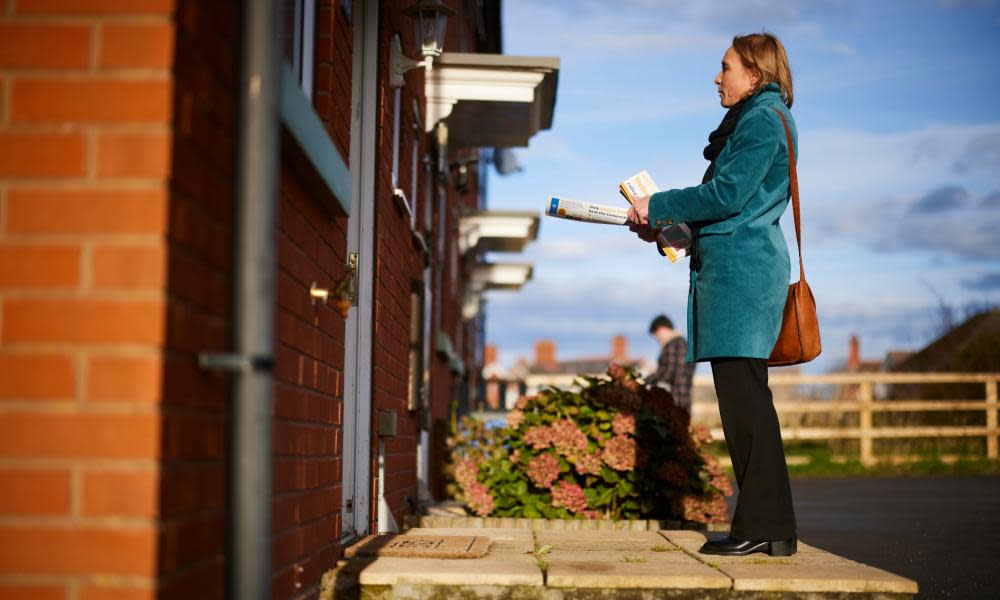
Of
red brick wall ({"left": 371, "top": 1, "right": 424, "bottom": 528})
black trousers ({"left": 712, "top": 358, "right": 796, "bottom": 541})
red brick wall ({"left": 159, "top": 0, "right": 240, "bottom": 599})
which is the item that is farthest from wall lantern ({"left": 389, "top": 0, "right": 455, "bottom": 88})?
red brick wall ({"left": 159, "top": 0, "right": 240, "bottom": 599})

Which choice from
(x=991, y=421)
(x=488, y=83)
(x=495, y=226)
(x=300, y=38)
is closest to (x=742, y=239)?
(x=300, y=38)

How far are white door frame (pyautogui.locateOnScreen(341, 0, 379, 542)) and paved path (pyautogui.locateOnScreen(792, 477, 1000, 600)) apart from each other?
2.44 metres

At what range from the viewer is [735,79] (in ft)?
13.3

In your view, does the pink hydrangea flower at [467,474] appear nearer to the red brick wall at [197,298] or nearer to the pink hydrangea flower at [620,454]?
the pink hydrangea flower at [620,454]

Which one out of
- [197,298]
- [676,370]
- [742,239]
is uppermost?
[742,239]

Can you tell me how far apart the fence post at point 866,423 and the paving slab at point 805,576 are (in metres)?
13.0

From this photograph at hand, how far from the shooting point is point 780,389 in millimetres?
20828

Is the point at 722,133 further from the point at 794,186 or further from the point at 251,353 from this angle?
the point at 251,353

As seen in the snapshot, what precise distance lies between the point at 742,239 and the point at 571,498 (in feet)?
8.76

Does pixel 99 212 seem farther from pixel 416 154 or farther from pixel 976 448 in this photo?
pixel 976 448

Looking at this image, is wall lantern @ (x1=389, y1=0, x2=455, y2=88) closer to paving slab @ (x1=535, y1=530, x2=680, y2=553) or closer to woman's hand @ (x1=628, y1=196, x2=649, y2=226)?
woman's hand @ (x1=628, y1=196, x2=649, y2=226)

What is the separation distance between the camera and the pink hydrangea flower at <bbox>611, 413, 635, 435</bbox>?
20.1ft

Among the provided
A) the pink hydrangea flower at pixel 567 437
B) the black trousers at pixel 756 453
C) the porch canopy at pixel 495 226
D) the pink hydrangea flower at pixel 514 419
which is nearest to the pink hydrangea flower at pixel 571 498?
the pink hydrangea flower at pixel 567 437

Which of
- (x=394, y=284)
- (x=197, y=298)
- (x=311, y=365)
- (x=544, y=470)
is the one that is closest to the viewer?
(x=197, y=298)
